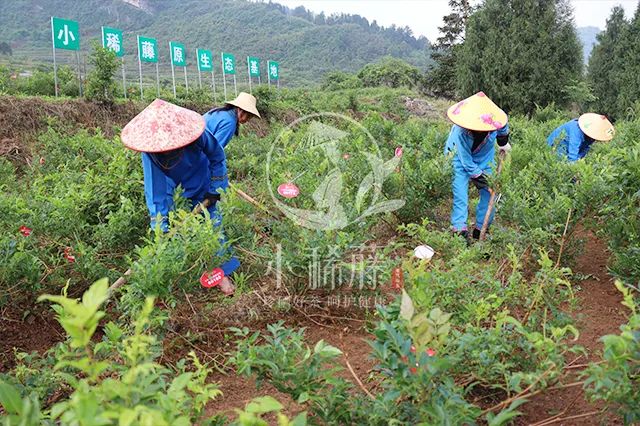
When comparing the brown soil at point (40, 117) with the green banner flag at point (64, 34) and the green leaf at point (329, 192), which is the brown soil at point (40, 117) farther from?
the green leaf at point (329, 192)

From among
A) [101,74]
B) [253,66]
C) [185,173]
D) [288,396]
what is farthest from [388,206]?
[253,66]

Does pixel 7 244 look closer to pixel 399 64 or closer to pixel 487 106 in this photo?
pixel 487 106

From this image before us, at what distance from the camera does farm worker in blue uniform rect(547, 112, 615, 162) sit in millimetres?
5562

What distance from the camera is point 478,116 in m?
4.38

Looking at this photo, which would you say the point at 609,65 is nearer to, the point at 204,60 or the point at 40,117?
the point at 204,60

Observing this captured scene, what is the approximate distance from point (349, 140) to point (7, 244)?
4786 millimetres

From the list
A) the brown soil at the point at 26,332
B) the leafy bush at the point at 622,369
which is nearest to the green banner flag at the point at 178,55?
the brown soil at the point at 26,332

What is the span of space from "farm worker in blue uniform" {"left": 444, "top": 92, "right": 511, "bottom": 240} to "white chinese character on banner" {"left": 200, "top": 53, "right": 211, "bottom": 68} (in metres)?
14.5

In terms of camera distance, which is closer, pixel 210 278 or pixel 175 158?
pixel 210 278

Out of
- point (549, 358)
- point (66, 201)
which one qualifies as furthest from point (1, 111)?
point (549, 358)

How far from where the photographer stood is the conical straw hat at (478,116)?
432 cm

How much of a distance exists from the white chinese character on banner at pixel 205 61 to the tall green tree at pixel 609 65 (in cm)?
1579

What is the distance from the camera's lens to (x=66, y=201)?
135 inches

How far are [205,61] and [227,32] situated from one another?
214 ft
